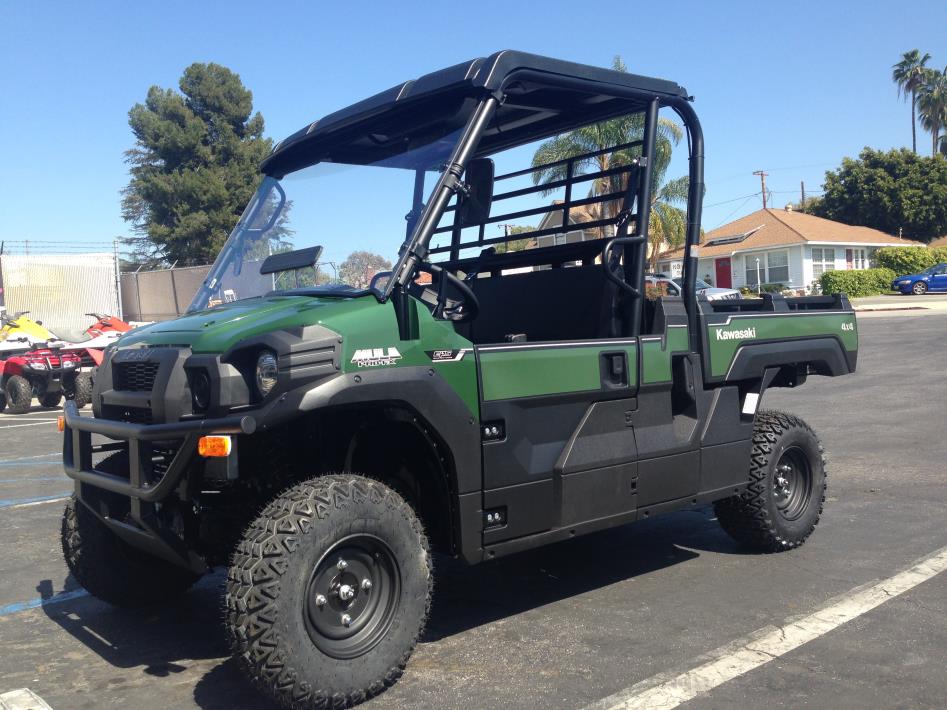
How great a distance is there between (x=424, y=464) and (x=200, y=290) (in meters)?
1.87

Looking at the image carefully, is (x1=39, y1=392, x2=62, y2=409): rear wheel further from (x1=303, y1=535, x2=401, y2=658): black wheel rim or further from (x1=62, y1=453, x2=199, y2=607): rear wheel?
(x1=303, y1=535, x2=401, y2=658): black wheel rim

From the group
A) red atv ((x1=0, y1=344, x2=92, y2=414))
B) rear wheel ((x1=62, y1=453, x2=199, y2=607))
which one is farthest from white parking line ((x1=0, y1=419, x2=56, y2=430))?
rear wheel ((x1=62, y1=453, x2=199, y2=607))

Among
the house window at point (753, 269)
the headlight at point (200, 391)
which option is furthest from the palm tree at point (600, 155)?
the house window at point (753, 269)

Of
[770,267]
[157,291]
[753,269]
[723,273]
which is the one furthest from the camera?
[723,273]

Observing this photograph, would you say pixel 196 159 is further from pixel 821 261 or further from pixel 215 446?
pixel 215 446

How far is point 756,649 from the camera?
13.5 ft

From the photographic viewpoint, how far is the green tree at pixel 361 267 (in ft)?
13.8

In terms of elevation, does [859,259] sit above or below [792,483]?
above

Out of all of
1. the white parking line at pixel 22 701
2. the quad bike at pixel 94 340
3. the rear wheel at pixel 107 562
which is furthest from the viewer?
the quad bike at pixel 94 340

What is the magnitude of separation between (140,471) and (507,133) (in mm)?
3211

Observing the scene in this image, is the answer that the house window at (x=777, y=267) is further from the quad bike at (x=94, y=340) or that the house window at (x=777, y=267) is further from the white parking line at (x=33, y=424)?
the white parking line at (x=33, y=424)

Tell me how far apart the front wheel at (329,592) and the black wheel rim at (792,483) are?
2.95m

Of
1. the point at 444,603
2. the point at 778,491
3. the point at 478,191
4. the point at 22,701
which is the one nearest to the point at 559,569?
the point at 444,603

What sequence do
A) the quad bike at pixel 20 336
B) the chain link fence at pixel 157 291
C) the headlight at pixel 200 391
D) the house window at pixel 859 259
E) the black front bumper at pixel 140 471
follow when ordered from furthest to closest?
the house window at pixel 859 259 < the chain link fence at pixel 157 291 < the quad bike at pixel 20 336 < the headlight at pixel 200 391 < the black front bumper at pixel 140 471
